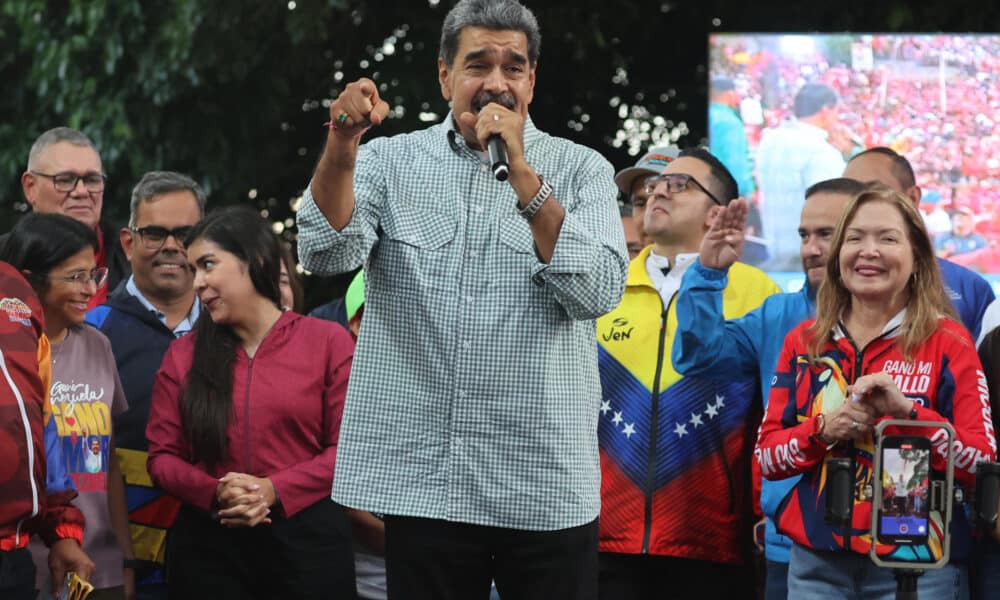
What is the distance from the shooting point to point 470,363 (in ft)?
10.9

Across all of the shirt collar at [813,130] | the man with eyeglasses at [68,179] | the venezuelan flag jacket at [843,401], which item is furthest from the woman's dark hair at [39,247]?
the shirt collar at [813,130]

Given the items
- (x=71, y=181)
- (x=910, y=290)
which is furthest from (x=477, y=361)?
(x=71, y=181)

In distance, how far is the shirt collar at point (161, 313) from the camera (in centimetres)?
529

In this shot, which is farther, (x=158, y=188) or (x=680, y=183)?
(x=158, y=188)

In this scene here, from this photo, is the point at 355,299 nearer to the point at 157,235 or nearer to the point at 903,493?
the point at 157,235

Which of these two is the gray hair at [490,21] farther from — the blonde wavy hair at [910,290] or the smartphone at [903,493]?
the smartphone at [903,493]

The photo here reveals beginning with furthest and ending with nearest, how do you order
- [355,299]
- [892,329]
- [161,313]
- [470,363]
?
[355,299], [161,313], [892,329], [470,363]

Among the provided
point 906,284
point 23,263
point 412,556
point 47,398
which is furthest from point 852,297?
point 23,263

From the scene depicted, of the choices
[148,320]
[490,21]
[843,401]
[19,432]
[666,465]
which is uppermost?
[490,21]

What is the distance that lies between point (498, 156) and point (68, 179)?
3.29 metres

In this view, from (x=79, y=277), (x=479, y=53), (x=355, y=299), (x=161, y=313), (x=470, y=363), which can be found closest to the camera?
(x=470, y=363)

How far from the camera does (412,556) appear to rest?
10.9 ft

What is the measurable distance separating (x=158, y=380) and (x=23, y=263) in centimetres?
58

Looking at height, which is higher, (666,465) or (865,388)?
(865,388)
